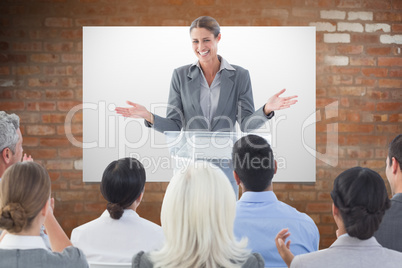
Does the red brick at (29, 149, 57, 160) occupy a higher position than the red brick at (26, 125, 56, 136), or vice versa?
the red brick at (26, 125, 56, 136)

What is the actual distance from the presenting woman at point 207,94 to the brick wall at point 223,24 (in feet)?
4.37

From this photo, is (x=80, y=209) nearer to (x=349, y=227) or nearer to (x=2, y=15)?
(x=2, y=15)

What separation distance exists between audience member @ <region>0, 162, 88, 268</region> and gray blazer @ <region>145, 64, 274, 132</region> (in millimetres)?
1167

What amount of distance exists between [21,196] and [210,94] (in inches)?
56.3

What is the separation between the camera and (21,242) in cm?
133

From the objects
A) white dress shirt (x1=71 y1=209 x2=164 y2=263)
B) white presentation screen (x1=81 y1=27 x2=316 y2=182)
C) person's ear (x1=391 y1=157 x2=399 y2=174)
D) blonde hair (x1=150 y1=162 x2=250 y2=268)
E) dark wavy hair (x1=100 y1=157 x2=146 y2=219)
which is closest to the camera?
blonde hair (x1=150 y1=162 x2=250 y2=268)

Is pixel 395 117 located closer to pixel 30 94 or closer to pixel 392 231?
pixel 392 231

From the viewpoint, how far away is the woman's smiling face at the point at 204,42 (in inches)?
99.7

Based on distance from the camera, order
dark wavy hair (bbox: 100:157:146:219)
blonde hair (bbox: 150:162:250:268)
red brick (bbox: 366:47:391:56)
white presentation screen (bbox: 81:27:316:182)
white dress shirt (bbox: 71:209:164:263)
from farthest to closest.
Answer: red brick (bbox: 366:47:391:56) < white presentation screen (bbox: 81:27:316:182) < dark wavy hair (bbox: 100:157:146:219) < white dress shirt (bbox: 71:209:164:263) < blonde hair (bbox: 150:162:250:268)

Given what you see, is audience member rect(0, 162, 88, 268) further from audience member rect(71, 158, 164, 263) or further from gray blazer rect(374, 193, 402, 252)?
gray blazer rect(374, 193, 402, 252)

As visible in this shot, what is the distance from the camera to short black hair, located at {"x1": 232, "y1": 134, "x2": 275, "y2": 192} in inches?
71.7

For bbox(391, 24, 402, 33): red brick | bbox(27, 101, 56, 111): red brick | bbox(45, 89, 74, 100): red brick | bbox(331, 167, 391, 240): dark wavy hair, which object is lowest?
bbox(331, 167, 391, 240): dark wavy hair

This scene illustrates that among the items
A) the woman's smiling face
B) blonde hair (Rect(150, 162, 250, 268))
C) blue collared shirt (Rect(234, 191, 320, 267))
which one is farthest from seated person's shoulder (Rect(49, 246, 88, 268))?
the woman's smiling face

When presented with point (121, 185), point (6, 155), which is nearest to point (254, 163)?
point (121, 185)
